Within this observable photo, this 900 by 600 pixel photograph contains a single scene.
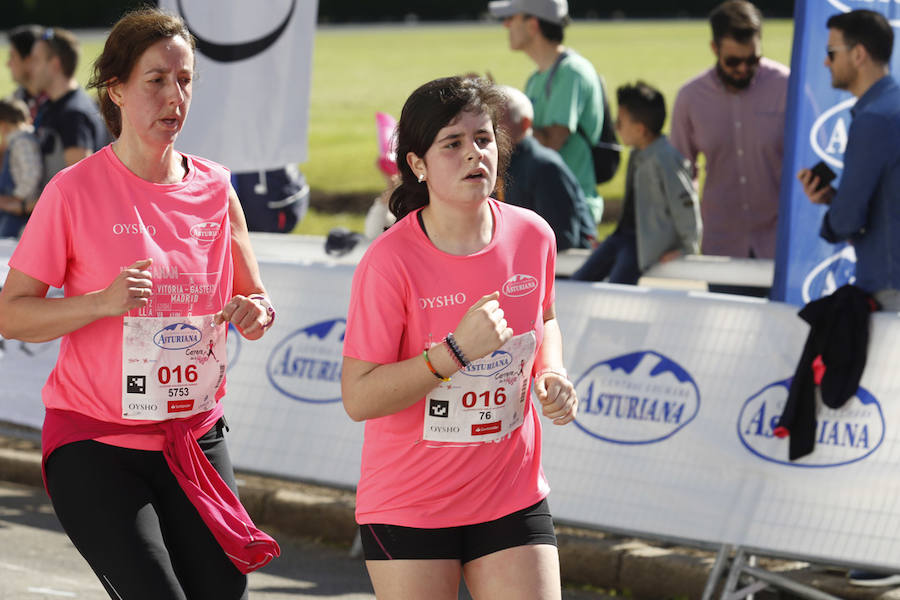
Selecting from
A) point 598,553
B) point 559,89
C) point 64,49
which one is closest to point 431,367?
point 598,553

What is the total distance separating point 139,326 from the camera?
3320 mm

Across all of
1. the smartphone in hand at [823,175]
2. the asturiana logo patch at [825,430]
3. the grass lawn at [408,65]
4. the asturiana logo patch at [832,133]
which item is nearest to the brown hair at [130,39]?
the asturiana logo patch at [825,430]

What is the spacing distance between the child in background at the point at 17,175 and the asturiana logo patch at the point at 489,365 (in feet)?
19.5

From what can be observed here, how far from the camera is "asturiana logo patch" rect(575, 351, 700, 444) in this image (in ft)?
17.7

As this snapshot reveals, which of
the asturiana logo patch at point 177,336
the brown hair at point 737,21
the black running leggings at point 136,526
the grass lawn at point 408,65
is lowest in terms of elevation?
the grass lawn at point 408,65

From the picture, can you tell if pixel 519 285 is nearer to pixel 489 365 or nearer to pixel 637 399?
pixel 489 365

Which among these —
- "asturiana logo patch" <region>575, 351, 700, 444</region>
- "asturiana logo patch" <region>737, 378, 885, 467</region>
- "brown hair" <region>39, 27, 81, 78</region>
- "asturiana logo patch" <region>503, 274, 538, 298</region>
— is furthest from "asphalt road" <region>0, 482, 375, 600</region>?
"brown hair" <region>39, 27, 81, 78</region>

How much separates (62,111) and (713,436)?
4.68 m

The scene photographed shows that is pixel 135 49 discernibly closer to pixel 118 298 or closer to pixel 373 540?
pixel 118 298

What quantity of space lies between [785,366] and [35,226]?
304 cm

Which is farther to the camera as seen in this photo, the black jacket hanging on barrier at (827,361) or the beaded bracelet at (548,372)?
the black jacket hanging on barrier at (827,361)

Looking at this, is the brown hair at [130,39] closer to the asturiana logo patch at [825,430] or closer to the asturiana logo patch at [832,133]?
the asturiana logo patch at [825,430]

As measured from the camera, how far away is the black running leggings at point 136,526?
10.2ft

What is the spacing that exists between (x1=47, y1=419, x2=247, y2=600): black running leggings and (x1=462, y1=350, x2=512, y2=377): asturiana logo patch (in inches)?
30.5
